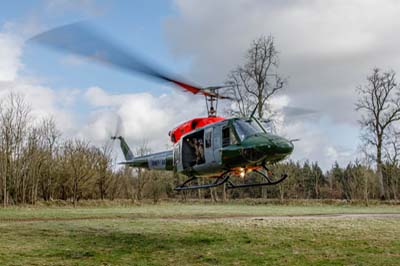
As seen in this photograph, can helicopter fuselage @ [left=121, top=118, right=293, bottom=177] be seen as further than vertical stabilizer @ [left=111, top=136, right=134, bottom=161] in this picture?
No

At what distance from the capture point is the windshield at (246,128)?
12.0 metres

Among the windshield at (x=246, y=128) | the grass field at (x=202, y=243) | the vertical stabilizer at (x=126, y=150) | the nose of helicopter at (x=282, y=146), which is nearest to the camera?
the nose of helicopter at (x=282, y=146)

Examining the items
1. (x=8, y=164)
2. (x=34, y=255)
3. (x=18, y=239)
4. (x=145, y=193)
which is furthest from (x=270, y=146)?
(x=145, y=193)

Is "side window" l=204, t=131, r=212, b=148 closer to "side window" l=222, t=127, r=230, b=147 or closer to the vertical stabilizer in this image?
"side window" l=222, t=127, r=230, b=147

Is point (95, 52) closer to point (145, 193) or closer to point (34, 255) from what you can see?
point (34, 255)

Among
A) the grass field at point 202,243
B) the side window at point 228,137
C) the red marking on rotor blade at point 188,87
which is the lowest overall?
the grass field at point 202,243

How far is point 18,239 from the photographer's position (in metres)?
16.2

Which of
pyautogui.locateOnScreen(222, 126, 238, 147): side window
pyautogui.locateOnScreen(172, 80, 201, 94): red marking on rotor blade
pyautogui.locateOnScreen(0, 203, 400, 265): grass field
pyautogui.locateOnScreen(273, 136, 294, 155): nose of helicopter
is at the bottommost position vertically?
pyautogui.locateOnScreen(0, 203, 400, 265): grass field

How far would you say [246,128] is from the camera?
1207 cm

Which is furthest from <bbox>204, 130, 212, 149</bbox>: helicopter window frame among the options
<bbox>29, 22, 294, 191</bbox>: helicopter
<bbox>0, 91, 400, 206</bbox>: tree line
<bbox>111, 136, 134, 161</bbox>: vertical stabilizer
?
<bbox>0, 91, 400, 206</bbox>: tree line

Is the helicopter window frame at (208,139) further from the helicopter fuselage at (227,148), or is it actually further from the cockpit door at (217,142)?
the cockpit door at (217,142)

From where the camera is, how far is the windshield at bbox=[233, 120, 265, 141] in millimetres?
11998

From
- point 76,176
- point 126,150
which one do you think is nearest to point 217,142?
point 126,150

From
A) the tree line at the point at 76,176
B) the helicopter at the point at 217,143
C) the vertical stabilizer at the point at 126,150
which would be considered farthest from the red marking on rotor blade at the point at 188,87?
the tree line at the point at 76,176
